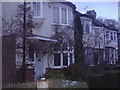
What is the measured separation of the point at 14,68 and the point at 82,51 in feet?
16.0

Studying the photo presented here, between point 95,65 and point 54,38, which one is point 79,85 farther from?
point 54,38

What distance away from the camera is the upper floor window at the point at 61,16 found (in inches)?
935

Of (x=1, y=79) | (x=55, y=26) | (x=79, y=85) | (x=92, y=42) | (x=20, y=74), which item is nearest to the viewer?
(x=79, y=85)

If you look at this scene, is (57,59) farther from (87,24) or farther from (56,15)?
(87,24)

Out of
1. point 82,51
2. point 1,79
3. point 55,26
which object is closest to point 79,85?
point 1,79

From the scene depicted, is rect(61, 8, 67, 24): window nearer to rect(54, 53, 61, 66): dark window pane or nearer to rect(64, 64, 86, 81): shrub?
rect(54, 53, 61, 66): dark window pane

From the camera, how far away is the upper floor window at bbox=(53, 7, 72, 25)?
2375 cm

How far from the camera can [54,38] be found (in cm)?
2167

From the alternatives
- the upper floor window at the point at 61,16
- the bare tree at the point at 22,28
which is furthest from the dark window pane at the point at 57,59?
the bare tree at the point at 22,28

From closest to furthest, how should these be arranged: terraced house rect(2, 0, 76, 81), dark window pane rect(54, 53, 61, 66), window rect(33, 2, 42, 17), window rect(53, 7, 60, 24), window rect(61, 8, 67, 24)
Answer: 1. terraced house rect(2, 0, 76, 81)
2. window rect(33, 2, 42, 17)
3. dark window pane rect(54, 53, 61, 66)
4. window rect(53, 7, 60, 24)
5. window rect(61, 8, 67, 24)

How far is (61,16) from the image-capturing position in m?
23.9

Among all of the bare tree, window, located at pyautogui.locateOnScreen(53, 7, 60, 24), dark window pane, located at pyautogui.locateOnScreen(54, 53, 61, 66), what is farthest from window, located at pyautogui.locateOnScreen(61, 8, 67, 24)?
the bare tree

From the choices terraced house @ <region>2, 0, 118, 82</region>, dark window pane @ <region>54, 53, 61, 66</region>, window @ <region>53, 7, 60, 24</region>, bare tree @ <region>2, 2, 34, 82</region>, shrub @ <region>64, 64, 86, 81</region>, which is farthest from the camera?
window @ <region>53, 7, 60, 24</region>

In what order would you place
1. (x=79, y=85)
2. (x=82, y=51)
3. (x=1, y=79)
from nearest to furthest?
(x=79, y=85), (x=1, y=79), (x=82, y=51)
